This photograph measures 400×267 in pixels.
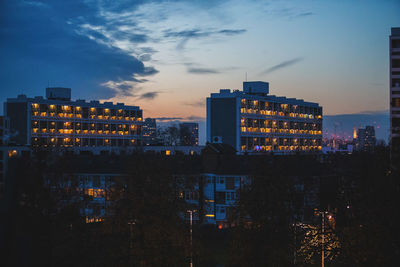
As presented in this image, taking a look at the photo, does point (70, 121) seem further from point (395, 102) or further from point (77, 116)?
point (395, 102)

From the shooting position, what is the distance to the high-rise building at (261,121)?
128 m

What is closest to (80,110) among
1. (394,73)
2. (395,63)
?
(394,73)

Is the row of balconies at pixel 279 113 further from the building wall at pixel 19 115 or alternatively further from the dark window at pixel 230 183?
the dark window at pixel 230 183

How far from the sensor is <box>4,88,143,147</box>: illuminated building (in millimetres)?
124562

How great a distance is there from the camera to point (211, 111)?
126938mm

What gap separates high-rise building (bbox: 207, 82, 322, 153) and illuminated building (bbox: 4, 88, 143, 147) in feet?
83.1

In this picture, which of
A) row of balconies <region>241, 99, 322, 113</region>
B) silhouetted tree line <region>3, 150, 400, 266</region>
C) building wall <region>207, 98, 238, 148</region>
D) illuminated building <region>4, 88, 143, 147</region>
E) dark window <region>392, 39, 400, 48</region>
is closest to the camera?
silhouetted tree line <region>3, 150, 400, 266</region>

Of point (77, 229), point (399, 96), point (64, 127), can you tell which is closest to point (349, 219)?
point (77, 229)

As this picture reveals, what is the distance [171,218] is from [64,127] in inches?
3955

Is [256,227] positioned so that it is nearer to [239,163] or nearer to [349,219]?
[349,219]

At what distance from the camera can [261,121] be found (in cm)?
13750

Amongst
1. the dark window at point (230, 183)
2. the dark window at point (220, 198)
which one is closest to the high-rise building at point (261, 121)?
the dark window at point (220, 198)

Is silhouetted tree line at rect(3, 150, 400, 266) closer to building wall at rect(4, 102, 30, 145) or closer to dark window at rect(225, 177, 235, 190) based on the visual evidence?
dark window at rect(225, 177, 235, 190)

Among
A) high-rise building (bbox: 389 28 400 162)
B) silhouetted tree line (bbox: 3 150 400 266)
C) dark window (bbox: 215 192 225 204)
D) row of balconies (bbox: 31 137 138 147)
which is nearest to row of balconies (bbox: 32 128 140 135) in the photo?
row of balconies (bbox: 31 137 138 147)
